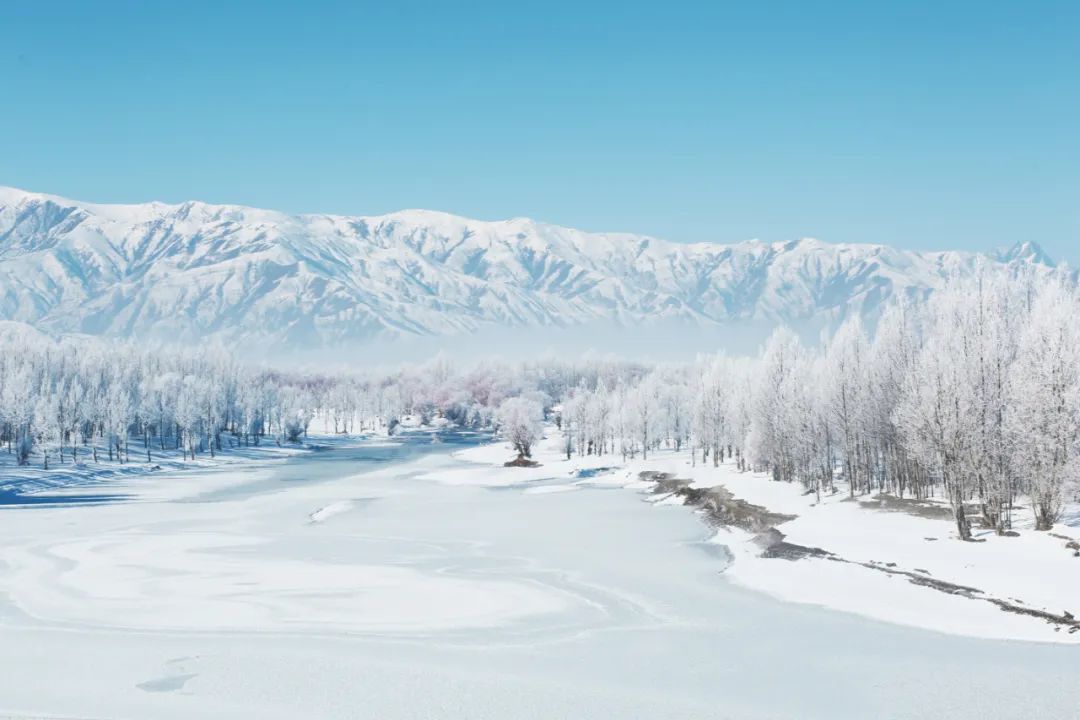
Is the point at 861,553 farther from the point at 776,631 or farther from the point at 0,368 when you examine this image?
the point at 0,368

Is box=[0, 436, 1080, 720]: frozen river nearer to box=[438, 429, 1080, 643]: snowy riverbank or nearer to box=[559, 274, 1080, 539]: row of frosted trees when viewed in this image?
box=[438, 429, 1080, 643]: snowy riverbank

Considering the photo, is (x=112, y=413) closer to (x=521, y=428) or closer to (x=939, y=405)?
(x=521, y=428)

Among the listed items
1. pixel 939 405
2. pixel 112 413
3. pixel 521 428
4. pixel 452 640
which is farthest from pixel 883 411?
pixel 112 413

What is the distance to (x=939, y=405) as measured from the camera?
46.9 m

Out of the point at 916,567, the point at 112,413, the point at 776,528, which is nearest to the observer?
the point at 916,567

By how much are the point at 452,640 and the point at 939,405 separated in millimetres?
30493

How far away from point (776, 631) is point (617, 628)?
585cm

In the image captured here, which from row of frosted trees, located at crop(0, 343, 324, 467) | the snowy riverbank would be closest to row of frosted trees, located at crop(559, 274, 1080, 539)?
the snowy riverbank

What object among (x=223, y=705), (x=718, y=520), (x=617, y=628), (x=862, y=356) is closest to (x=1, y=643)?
(x=223, y=705)

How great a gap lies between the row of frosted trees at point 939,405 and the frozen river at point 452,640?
48.1ft

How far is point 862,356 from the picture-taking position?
7669 centimetres

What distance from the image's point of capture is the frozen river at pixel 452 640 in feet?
78.8

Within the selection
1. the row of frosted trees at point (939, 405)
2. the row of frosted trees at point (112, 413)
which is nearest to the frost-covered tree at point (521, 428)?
the row of frosted trees at point (112, 413)

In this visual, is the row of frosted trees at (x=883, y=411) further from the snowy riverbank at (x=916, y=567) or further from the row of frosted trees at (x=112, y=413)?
the snowy riverbank at (x=916, y=567)
